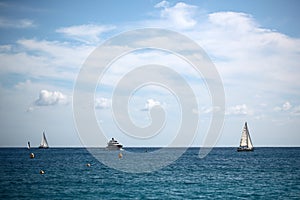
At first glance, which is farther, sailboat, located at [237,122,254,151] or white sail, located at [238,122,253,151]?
white sail, located at [238,122,253,151]

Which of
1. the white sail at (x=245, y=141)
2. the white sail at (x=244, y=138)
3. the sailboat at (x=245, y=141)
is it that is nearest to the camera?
the white sail at (x=244, y=138)

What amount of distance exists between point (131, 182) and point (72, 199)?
58.1ft

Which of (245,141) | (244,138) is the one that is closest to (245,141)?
(245,141)

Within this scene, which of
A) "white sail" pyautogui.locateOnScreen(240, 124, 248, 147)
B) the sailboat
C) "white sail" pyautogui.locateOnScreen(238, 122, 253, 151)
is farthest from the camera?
"white sail" pyautogui.locateOnScreen(238, 122, 253, 151)

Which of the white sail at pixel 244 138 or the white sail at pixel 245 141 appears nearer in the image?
the white sail at pixel 244 138

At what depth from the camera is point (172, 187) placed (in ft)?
195

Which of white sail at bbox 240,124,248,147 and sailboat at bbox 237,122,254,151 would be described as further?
sailboat at bbox 237,122,254,151

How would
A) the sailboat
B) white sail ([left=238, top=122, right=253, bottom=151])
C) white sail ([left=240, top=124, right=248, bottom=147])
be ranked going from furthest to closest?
white sail ([left=238, top=122, right=253, bottom=151]) < the sailboat < white sail ([left=240, top=124, right=248, bottom=147])

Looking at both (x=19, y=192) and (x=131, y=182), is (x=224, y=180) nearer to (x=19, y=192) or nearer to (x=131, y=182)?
(x=131, y=182)

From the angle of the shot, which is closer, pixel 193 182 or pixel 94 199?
pixel 94 199

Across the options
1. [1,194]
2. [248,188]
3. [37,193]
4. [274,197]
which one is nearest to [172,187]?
[248,188]

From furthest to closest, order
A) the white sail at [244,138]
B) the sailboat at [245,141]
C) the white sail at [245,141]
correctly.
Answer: the white sail at [245,141]
the sailboat at [245,141]
the white sail at [244,138]

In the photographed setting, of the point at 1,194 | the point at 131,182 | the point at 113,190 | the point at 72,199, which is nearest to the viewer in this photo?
the point at 72,199

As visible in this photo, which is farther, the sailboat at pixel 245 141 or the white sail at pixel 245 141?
the white sail at pixel 245 141
